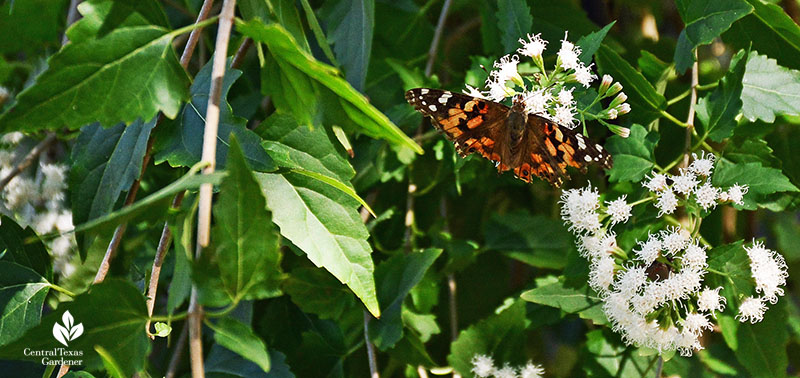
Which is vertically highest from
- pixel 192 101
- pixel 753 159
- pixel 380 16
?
pixel 380 16

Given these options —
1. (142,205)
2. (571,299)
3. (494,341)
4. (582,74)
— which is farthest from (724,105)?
(142,205)

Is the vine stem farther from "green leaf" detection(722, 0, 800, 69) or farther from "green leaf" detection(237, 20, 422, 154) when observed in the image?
"green leaf" detection(722, 0, 800, 69)

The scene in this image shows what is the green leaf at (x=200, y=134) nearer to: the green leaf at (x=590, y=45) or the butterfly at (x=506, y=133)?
the butterfly at (x=506, y=133)

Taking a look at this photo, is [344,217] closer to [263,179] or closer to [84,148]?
[263,179]

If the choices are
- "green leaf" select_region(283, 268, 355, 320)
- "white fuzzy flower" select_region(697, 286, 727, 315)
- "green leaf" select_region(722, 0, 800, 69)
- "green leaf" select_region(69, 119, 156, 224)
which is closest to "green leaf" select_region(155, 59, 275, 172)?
"green leaf" select_region(69, 119, 156, 224)

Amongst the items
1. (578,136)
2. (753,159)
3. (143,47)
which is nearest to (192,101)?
(143,47)

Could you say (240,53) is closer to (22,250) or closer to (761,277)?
(22,250)
